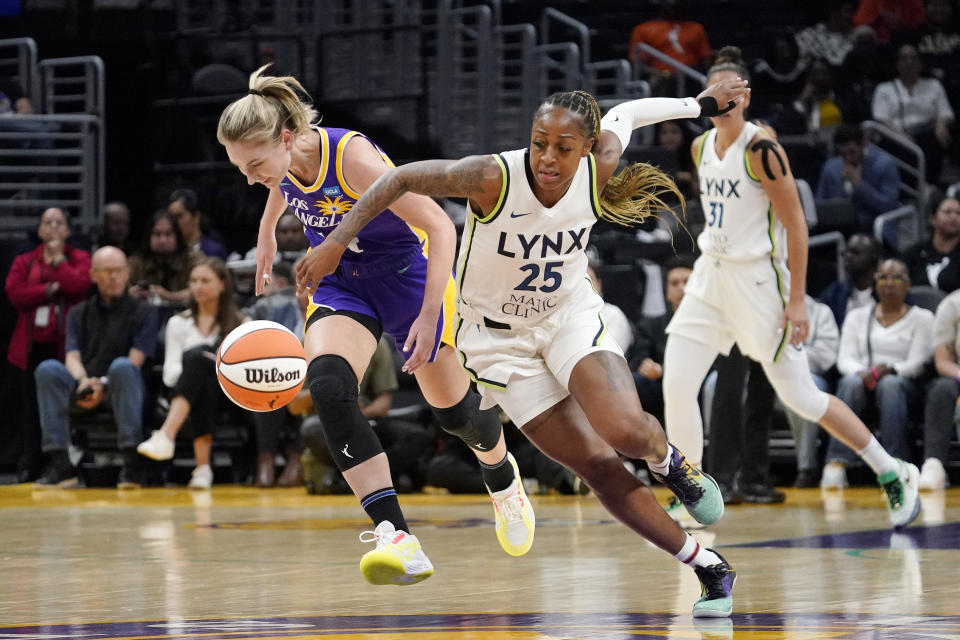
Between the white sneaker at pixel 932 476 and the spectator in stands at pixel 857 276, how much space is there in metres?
1.53

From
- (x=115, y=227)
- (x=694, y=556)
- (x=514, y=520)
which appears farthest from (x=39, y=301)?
(x=694, y=556)

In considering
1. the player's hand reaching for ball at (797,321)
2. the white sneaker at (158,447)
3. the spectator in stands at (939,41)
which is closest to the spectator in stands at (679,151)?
the spectator in stands at (939,41)

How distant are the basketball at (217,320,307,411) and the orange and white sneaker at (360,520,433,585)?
102 centimetres

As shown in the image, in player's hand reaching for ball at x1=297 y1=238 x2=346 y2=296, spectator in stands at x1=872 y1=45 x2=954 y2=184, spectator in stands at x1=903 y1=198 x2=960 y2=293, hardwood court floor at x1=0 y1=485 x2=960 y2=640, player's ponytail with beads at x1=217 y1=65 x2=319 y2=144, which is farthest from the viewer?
spectator in stands at x1=872 y1=45 x2=954 y2=184

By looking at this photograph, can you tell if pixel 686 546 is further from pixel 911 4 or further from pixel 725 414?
pixel 911 4

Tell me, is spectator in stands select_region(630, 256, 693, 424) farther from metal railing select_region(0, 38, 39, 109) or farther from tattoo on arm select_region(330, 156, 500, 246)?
metal railing select_region(0, 38, 39, 109)

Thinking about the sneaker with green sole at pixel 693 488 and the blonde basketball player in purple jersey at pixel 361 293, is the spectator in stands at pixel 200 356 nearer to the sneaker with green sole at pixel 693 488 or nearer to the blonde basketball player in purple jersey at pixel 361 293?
the blonde basketball player in purple jersey at pixel 361 293

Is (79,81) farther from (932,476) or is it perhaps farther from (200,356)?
(932,476)

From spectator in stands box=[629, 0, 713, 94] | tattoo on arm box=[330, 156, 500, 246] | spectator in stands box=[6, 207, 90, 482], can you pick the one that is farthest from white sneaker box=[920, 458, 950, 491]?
spectator in stands box=[629, 0, 713, 94]

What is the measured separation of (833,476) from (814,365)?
83cm

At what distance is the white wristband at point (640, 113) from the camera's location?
5148 millimetres

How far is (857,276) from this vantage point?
440 inches

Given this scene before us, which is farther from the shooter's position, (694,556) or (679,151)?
(679,151)

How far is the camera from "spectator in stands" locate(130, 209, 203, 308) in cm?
1215
